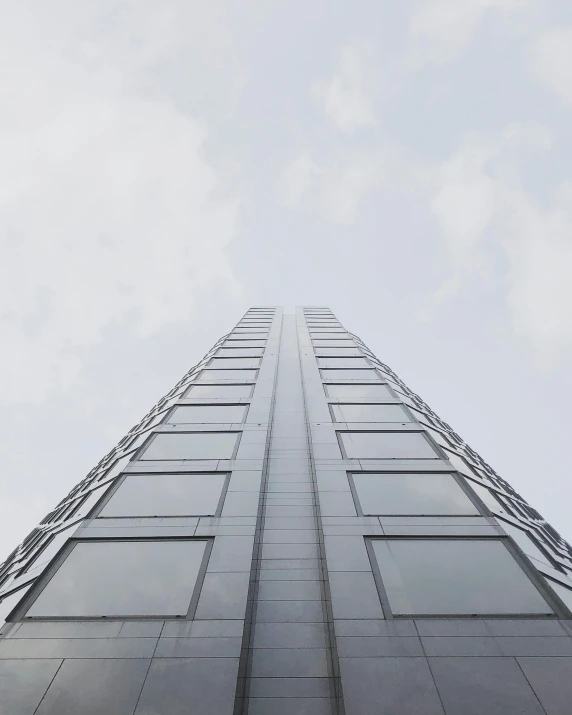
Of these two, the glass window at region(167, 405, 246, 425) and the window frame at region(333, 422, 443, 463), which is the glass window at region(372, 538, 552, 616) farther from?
the glass window at region(167, 405, 246, 425)

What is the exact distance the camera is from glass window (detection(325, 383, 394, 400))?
2773cm

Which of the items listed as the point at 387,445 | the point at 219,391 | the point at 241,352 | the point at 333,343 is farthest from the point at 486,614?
the point at 333,343

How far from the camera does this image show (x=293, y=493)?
17.7m

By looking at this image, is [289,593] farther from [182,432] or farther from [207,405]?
[207,405]

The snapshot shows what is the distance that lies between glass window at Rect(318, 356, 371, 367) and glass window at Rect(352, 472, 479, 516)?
54.5 ft

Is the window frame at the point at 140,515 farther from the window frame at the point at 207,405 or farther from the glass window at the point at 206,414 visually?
the glass window at the point at 206,414

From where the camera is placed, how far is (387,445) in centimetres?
2114

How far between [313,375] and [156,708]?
967 inches

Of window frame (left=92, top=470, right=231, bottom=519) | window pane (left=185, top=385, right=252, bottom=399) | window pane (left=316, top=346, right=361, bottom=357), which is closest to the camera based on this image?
window frame (left=92, top=470, right=231, bottom=519)

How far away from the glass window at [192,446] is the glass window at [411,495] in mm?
6159

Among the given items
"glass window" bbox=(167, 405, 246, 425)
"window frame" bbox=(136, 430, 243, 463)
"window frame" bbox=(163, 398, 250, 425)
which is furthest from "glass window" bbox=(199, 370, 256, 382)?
"window frame" bbox=(136, 430, 243, 463)

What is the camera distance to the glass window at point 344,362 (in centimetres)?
3475

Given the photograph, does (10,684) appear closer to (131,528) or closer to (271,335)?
(131,528)

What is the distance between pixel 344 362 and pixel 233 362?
8.50 meters
